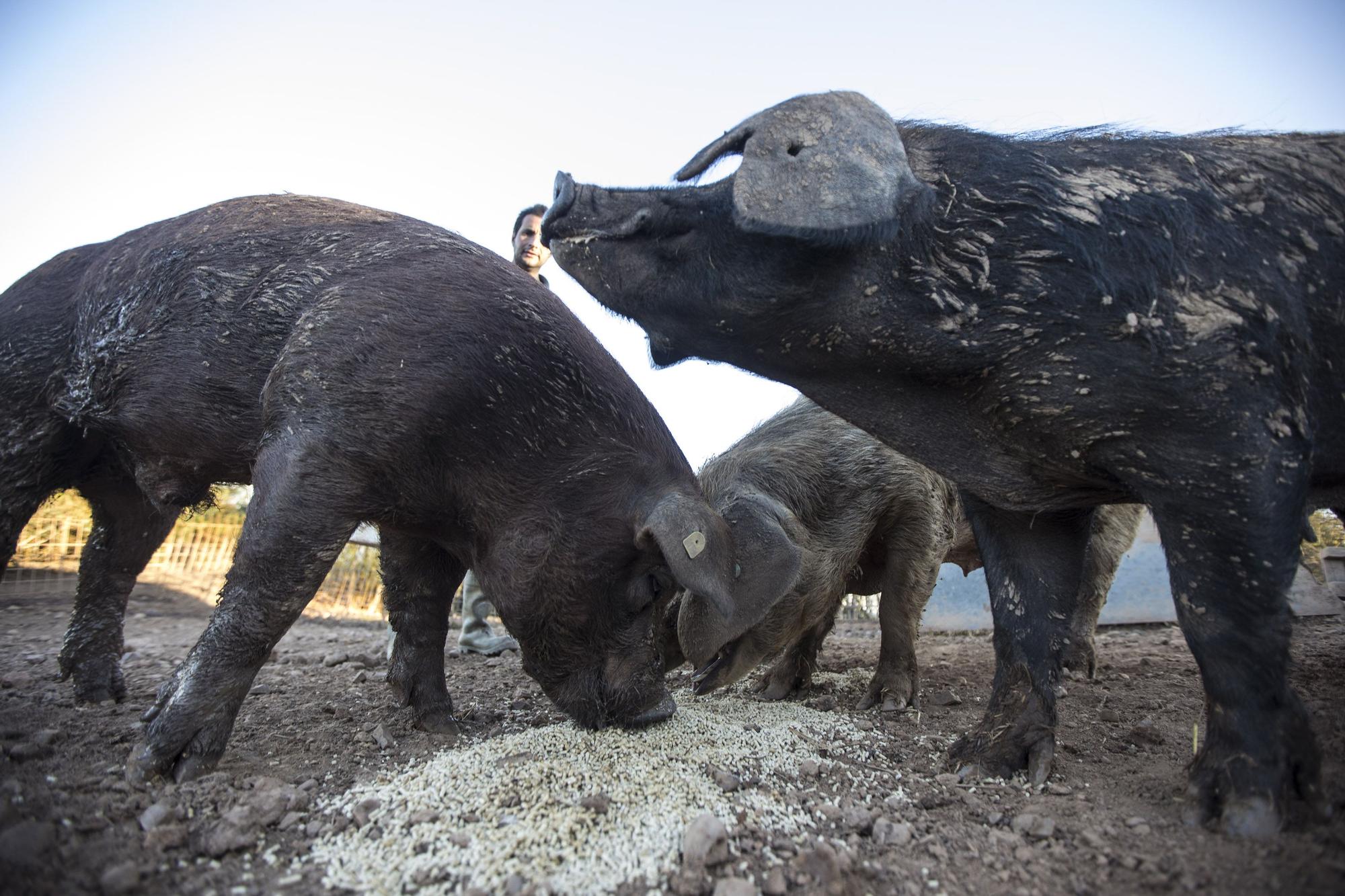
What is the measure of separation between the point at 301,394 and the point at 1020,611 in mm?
2883

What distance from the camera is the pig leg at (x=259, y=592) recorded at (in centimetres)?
308

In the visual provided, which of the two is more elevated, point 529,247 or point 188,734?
point 529,247

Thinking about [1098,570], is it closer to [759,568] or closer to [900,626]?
[900,626]

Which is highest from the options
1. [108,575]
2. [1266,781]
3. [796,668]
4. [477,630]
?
[1266,781]

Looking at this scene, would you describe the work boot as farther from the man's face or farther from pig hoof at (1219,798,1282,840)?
pig hoof at (1219,798,1282,840)

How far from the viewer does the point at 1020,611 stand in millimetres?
3256

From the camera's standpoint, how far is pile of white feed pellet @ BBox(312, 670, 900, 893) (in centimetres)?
229

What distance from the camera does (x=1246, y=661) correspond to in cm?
240

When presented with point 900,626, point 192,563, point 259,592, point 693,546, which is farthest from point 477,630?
point 192,563

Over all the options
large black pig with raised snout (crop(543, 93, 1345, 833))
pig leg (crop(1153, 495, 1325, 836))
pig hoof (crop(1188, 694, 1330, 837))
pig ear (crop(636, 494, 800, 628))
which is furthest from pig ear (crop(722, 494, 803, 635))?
pig hoof (crop(1188, 694, 1330, 837))

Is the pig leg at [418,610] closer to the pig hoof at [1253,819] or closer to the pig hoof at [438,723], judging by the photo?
the pig hoof at [438,723]

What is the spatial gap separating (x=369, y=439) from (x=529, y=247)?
14.8ft

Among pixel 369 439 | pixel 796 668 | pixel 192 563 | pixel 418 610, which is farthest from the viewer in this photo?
pixel 192 563

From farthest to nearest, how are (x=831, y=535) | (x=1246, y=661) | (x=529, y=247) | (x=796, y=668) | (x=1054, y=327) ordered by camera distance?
1. (x=529, y=247)
2. (x=796, y=668)
3. (x=831, y=535)
4. (x=1054, y=327)
5. (x=1246, y=661)
